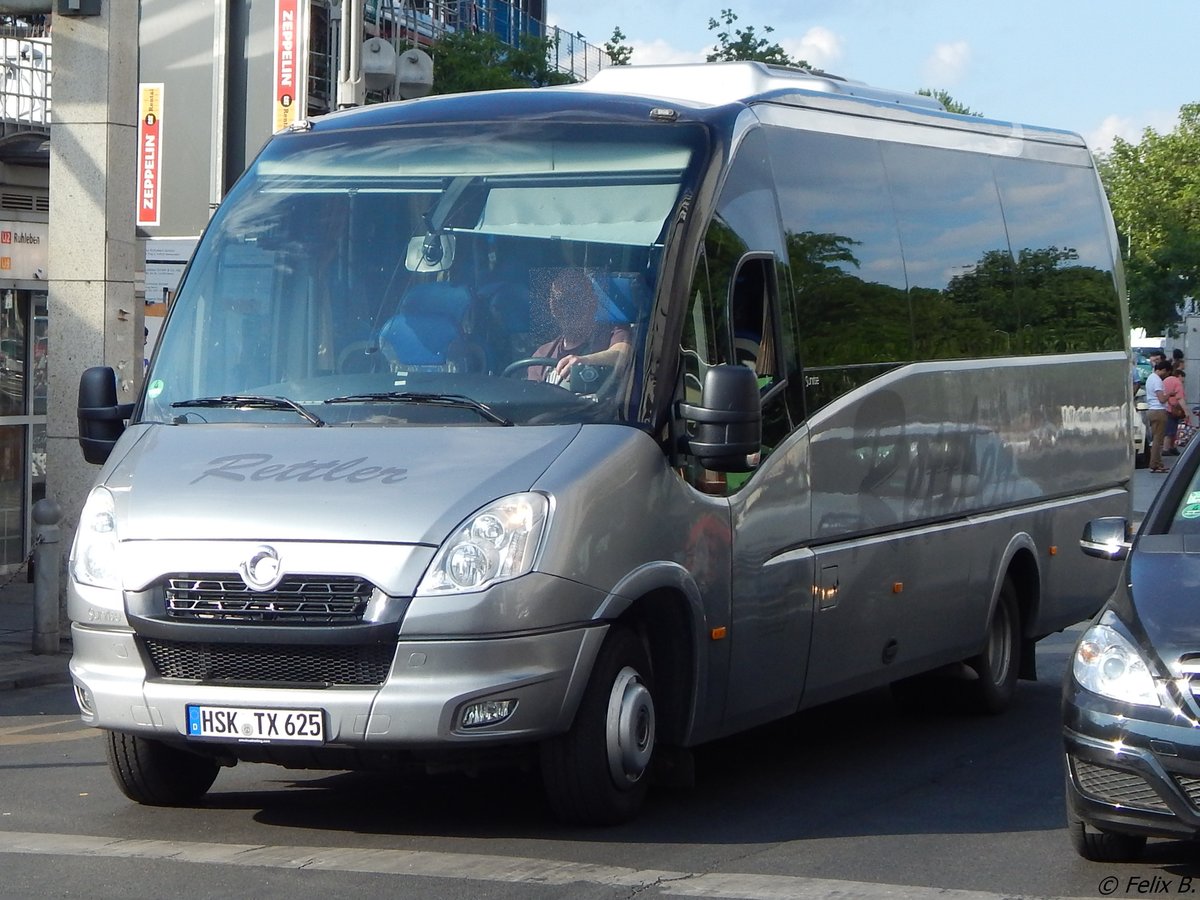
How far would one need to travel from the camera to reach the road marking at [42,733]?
32.1ft

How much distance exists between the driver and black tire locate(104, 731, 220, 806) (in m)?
2.00

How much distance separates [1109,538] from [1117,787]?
1271mm

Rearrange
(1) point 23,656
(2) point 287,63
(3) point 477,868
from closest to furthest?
(3) point 477,868, (1) point 23,656, (2) point 287,63

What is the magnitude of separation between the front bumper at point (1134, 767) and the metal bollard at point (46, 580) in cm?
795

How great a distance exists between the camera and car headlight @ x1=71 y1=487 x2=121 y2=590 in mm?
7141

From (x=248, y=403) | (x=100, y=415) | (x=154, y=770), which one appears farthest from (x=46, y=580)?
(x=248, y=403)

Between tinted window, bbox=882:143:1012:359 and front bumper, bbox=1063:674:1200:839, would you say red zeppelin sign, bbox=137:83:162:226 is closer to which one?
tinted window, bbox=882:143:1012:359

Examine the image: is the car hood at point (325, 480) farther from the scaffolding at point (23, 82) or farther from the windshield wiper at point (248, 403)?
the scaffolding at point (23, 82)

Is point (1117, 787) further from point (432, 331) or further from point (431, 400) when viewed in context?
point (432, 331)

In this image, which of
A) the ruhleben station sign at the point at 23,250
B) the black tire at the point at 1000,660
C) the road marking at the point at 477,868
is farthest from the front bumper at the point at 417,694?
the ruhleben station sign at the point at 23,250

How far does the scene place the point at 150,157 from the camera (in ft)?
77.5

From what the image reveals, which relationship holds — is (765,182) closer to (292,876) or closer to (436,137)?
(436,137)

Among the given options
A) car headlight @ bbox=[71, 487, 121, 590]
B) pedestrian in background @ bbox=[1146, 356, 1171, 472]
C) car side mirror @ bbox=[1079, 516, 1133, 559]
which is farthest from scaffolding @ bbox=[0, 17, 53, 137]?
pedestrian in background @ bbox=[1146, 356, 1171, 472]

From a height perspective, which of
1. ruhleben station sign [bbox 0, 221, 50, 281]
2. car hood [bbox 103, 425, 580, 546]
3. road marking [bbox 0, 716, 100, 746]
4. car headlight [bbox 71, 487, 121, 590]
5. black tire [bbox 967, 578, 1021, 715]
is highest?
ruhleben station sign [bbox 0, 221, 50, 281]
